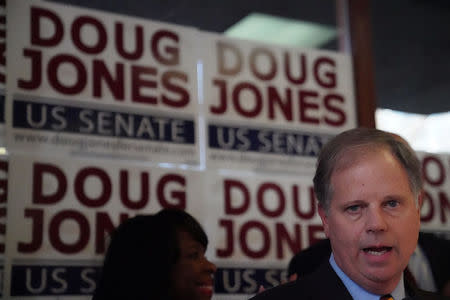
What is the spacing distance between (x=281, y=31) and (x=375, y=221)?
236cm

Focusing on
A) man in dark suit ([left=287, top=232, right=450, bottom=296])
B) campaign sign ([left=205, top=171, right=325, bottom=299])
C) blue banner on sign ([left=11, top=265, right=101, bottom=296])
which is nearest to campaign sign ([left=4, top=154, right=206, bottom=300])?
blue banner on sign ([left=11, top=265, right=101, bottom=296])

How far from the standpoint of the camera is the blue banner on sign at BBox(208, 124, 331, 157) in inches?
125

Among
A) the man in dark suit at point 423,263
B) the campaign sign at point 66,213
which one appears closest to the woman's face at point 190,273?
the man in dark suit at point 423,263

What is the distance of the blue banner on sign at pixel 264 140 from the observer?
3.17m

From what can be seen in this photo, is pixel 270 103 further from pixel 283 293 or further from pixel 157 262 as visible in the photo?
pixel 283 293

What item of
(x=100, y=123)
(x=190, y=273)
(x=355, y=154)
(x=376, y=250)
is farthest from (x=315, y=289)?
(x=100, y=123)

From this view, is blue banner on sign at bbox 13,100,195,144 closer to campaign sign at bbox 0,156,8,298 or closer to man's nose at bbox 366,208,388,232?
campaign sign at bbox 0,156,8,298

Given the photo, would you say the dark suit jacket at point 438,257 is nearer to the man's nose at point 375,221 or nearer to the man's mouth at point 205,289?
the man's mouth at point 205,289

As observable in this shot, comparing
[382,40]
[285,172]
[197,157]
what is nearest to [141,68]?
[197,157]

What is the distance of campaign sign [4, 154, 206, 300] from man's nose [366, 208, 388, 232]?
Answer: 1.73 metres

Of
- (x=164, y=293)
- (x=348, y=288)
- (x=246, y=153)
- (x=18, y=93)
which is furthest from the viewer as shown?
(x=246, y=153)

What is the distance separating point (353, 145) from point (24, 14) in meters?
1.96

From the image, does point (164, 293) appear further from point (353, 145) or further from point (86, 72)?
point (353, 145)

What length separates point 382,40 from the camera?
3789mm
